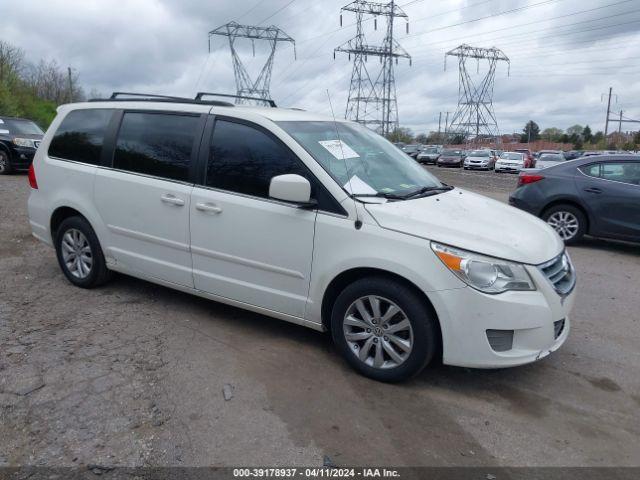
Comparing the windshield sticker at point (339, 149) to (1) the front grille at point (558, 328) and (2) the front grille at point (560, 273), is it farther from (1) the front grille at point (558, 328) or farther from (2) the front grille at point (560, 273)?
(1) the front grille at point (558, 328)

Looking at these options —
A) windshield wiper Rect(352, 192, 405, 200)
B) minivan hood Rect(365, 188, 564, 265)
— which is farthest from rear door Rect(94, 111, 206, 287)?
minivan hood Rect(365, 188, 564, 265)

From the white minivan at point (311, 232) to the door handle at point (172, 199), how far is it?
0.04ft

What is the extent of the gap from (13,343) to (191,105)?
7.52ft

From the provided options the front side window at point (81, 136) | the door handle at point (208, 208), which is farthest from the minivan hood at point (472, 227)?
the front side window at point (81, 136)

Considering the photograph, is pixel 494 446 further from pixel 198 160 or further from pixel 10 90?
pixel 10 90

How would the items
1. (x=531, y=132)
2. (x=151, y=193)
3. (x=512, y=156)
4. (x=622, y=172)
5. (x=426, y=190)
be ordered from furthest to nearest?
1. (x=531, y=132)
2. (x=512, y=156)
3. (x=622, y=172)
4. (x=151, y=193)
5. (x=426, y=190)

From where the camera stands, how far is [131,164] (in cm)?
477

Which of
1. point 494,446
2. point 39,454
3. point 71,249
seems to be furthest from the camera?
point 71,249

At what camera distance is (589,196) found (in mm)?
8094

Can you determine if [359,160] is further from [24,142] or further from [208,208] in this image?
[24,142]

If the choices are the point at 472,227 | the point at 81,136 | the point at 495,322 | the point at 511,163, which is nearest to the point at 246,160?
the point at 472,227

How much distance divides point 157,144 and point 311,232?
1741 mm

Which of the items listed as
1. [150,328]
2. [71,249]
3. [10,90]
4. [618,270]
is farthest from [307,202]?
[10,90]

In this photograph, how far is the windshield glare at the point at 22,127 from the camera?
15.8m
